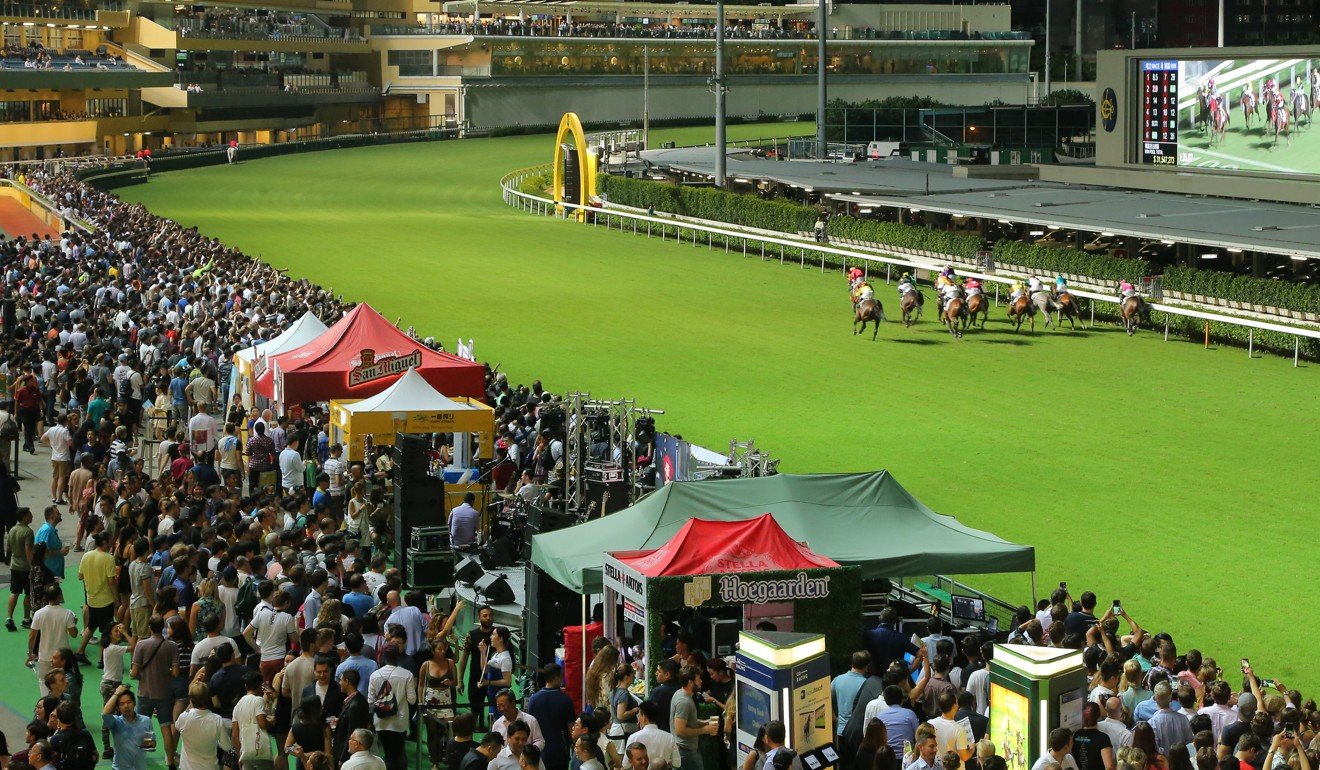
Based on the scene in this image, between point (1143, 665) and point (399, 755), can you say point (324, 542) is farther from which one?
point (1143, 665)

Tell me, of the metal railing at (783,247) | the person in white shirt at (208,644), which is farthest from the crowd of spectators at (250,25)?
the person in white shirt at (208,644)

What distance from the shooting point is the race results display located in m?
36.0

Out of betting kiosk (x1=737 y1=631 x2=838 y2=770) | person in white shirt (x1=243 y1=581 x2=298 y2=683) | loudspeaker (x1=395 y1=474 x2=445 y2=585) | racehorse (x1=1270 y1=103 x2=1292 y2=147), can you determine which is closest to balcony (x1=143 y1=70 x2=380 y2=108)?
racehorse (x1=1270 y1=103 x2=1292 y2=147)

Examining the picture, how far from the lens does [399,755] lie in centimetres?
904

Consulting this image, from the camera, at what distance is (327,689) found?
8828 mm

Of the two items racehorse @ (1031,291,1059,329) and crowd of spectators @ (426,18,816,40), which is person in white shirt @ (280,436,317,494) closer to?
racehorse @ (1031,291,1059,329)

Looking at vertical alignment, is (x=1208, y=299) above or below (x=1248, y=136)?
below

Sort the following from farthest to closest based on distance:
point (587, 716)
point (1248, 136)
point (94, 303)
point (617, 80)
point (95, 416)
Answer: point (617, 80)
point (1248, 136)
point (94, 303)
point (95, 416)
point (587, 716)

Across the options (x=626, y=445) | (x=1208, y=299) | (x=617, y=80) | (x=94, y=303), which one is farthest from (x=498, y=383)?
(x=617, y=80)

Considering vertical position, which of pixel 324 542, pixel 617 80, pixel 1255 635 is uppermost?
pixel 617 80

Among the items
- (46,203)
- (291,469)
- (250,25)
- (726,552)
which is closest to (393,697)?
(726,552)

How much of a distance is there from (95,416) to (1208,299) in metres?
17.4

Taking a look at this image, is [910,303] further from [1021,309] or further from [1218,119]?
[1218,119]

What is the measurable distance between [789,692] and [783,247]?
29.1 metres
